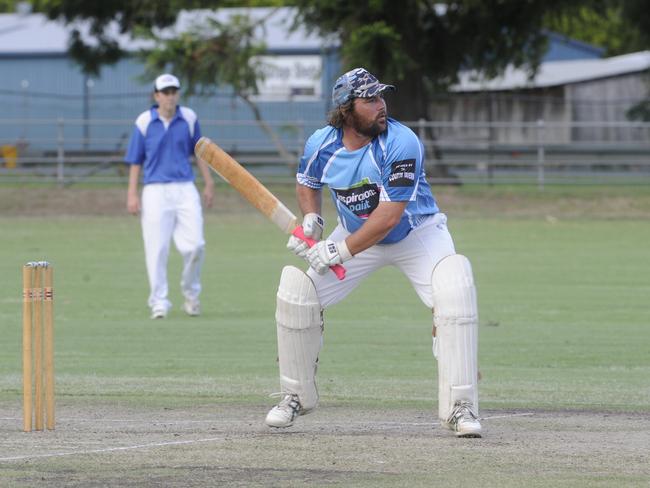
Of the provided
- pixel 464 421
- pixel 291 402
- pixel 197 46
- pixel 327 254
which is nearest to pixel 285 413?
pixel 291 402

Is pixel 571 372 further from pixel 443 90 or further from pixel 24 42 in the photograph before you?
pixel 24 42

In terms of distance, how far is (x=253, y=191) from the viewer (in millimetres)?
8258

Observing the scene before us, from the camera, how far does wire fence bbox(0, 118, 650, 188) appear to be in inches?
1238

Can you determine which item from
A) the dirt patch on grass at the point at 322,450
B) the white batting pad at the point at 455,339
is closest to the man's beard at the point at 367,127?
the white batting pad at the point at 455,339

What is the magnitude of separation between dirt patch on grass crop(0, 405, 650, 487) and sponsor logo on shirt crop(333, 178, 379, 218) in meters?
1.24

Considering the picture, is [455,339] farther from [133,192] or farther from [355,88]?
[133,192]

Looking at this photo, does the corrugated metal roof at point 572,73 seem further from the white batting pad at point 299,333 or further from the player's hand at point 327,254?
the player's hand at point 327,254

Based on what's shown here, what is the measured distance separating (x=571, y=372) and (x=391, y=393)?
170 centimetres

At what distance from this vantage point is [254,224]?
88.9ft

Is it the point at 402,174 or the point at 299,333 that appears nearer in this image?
the point at 402,174

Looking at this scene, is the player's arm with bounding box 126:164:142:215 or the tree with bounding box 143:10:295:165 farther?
the tree with bounding box 143:10:295:165

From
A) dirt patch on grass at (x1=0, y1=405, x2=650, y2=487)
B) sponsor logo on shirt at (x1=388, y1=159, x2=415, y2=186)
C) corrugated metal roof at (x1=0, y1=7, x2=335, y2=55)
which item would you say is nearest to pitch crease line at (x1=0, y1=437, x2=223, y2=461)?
dirt patch on grass at (x1=0, y1=405, x2=650, y2=487)

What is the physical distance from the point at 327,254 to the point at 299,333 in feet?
1.68

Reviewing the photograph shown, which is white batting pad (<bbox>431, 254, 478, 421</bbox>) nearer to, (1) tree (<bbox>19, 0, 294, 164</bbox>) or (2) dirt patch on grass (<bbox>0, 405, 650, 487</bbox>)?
(2) dirt patch on grass (<bbox>0, 405, 650, 487</bbox>)
